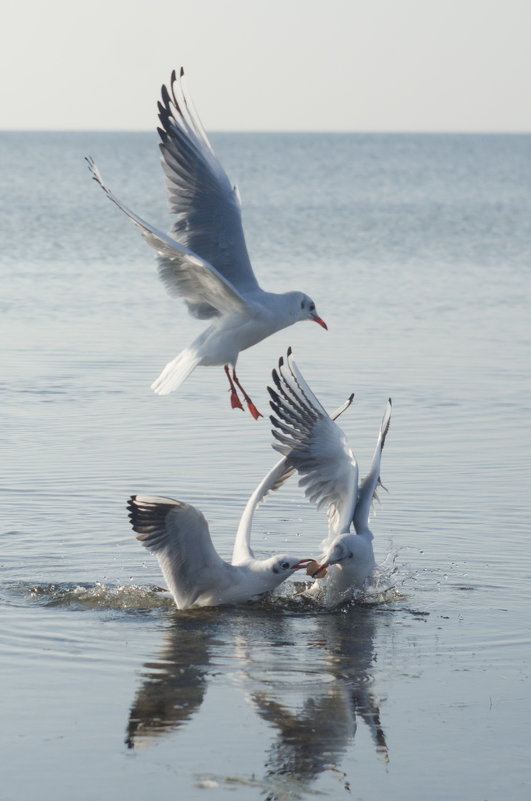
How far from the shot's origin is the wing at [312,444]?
927cm

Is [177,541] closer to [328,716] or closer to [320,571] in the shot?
[320,571]

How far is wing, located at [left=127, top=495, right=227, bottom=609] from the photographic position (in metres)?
8.55

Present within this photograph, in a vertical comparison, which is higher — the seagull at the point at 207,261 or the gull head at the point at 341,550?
the seagull at the point at 207,261

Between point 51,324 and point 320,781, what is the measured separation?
13498 mm

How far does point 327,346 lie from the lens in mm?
17562

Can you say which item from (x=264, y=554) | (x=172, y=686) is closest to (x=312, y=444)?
(x=264, y=554)

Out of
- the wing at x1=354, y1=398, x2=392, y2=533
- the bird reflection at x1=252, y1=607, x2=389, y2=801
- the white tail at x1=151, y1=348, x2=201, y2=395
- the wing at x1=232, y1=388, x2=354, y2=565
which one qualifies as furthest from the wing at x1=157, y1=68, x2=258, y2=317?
the bird reflection at x1=252, y1=607, x2=389, y2=801

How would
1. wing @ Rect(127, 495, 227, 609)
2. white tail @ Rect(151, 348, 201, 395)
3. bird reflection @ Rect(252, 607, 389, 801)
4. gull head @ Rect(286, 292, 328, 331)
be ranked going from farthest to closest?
gull head @ Rect(286, 292, 328, 331) < white tail @ Rect(151, 348, 201, 395) < wing @ Rect(127, 495, 227, 609) < bird reflection @ Rect(252, 607, 389, 801)

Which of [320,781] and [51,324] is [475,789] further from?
[51,324]

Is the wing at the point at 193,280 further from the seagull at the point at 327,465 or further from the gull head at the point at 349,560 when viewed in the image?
the gull head at the point at 349,560

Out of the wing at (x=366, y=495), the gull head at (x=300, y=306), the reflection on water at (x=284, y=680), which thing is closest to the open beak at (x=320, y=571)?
the reflection on water at (x=284, y=680)

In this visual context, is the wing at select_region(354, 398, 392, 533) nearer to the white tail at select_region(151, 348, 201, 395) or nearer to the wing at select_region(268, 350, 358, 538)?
the wing at select_region(268, 350, 358, 538)

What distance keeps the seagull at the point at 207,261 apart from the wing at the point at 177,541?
3.96 feet

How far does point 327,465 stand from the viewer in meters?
9.30
